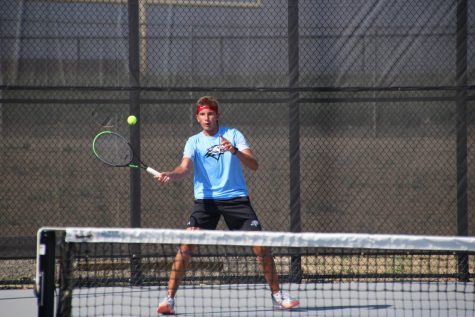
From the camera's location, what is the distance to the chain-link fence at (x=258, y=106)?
6.64 m

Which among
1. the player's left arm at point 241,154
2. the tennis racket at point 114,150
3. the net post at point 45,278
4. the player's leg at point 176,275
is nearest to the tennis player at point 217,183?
the player's left arm at point 241,154

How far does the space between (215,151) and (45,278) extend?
181 centimetres

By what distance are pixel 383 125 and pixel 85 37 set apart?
2473 millimetres

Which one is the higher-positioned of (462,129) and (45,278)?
(462,129)

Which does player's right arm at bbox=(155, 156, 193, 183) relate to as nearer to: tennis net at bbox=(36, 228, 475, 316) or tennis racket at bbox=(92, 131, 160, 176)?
tennis net at bbox=(36, 228, 475, 316)

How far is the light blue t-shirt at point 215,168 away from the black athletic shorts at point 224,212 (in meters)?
0.04

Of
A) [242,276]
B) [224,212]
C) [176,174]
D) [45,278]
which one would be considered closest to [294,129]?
[242,276]

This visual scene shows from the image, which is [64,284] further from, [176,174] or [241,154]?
[241,154]

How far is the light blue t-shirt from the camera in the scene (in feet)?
18.0

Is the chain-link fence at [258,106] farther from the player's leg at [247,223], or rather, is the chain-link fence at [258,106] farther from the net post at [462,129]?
the player's leg at [247,223]

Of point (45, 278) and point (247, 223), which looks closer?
point (45, 278)

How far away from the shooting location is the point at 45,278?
3928 mm

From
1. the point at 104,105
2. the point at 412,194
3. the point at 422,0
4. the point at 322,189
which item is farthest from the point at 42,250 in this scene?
the point at 422,0

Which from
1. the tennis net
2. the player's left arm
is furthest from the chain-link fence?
the player's left arm
